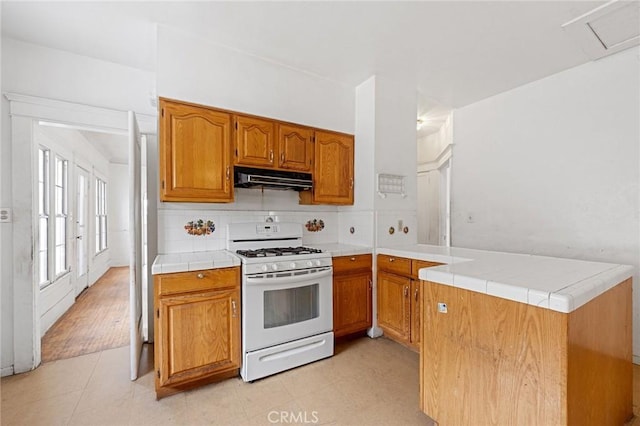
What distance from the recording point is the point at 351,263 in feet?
8.99

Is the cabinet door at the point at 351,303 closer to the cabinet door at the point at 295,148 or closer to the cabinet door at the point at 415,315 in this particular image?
the cabinet door at the point at 415,315

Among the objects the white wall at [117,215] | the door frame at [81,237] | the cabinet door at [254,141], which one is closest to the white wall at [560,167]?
the cabinet door at [254,141]

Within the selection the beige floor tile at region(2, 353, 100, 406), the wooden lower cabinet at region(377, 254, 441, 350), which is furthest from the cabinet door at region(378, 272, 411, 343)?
the beige floor tile at region(2, 353, 100, 406)

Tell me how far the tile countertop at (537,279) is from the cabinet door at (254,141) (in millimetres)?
1645

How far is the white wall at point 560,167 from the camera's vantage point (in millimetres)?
2424

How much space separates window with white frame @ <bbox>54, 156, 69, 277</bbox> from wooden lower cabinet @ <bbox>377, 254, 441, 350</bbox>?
13.0 ft

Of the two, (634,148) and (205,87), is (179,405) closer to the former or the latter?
(205,87)

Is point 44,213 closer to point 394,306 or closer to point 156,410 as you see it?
point 156,410

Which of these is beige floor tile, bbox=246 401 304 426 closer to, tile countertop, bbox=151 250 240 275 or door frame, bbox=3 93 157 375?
tile countertop, bbox=151 250 240 275

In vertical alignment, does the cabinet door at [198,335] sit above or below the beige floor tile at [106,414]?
above

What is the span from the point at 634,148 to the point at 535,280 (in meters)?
2.06

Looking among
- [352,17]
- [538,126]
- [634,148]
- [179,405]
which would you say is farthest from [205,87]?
[634,148]

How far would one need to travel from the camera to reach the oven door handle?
6.98ft

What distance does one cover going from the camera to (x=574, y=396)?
116cm
